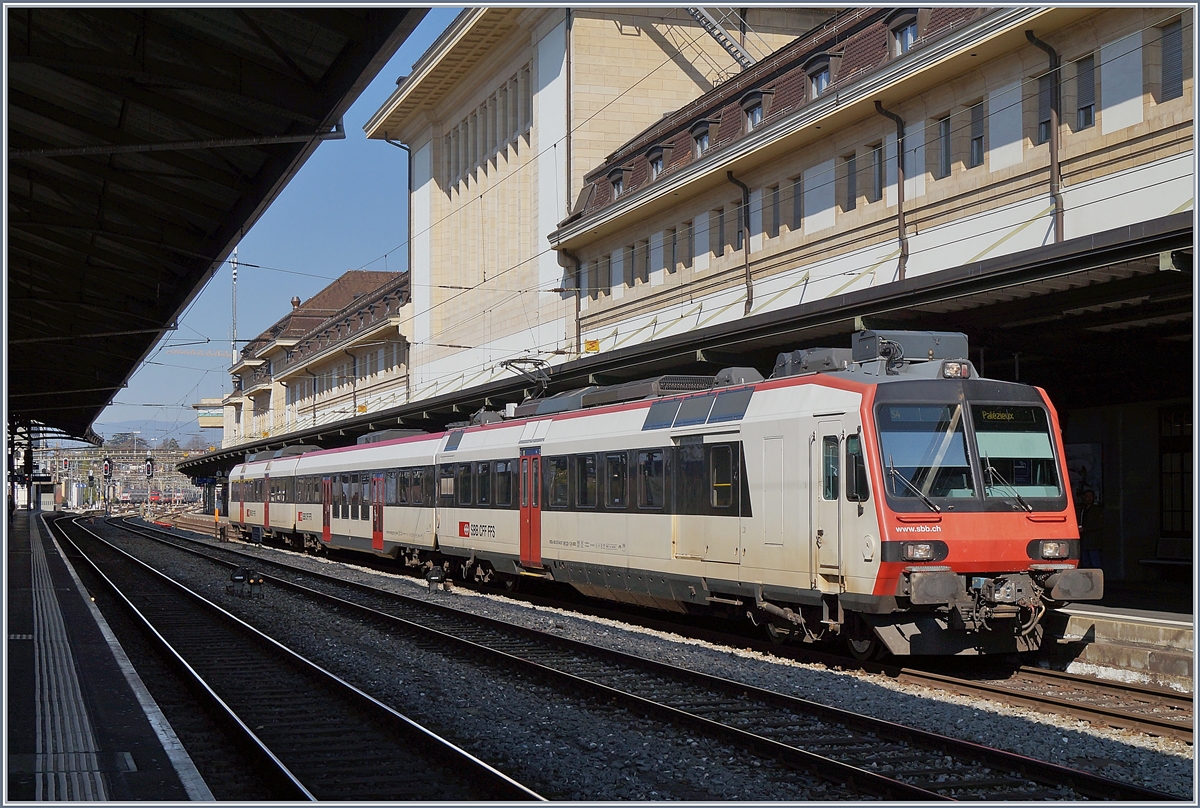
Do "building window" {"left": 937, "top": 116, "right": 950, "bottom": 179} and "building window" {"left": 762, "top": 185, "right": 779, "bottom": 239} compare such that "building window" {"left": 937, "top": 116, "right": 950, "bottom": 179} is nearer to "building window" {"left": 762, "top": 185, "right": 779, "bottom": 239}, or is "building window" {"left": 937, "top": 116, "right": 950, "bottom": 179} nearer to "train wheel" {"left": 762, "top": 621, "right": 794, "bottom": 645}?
"building window" {"left": 762, "top": 185, "right": 779, "bottom": 239}

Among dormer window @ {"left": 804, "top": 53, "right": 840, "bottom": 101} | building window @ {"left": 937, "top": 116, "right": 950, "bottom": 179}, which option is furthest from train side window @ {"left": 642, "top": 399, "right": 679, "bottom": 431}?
dormer window @ {"left": 804, "top": 53, "right": 840, "bottom": 101}

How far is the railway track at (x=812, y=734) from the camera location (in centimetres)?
770

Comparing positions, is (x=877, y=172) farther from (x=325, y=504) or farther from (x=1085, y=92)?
(x=325, y=504)

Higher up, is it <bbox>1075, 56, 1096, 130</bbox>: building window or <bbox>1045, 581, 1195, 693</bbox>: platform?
<bbox>1075, 56, 1096, 130</bbox>: building window

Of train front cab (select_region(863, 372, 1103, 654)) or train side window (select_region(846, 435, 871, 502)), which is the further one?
train side window (select_region(846, 435, 871, 502))

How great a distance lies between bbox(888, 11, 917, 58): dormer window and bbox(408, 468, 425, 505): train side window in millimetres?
12603

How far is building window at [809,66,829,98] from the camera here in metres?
26.2

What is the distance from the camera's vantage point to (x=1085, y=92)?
19.8 metres

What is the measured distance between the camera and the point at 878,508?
11.6 metres

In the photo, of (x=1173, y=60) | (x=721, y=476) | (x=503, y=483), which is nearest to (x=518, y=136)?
(x=503, y=483)

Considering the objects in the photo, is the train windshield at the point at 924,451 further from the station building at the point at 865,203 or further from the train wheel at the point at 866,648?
the station building at the point at 865,203

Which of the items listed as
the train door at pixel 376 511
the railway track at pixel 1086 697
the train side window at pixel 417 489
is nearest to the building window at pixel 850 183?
the train side window at pixel 417 489

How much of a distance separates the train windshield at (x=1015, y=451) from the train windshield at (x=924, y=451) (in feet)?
0.74

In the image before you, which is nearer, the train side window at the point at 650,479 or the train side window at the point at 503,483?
the train side window at the point at 650,479
